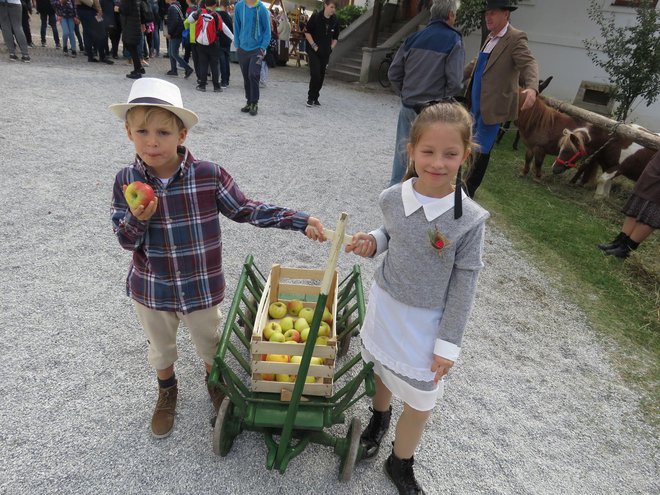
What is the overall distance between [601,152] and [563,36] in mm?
8365

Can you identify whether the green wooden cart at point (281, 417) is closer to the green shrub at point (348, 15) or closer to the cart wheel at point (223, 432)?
the cart wheel at point (223, 432)

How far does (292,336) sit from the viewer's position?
8.53 ft

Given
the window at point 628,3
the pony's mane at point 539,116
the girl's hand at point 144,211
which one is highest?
the window at point 628,3

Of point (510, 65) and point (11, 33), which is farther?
point (11, 33)

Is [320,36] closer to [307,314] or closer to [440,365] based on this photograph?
[307,314]

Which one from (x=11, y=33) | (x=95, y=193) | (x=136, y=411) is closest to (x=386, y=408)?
(x=136, y=411)

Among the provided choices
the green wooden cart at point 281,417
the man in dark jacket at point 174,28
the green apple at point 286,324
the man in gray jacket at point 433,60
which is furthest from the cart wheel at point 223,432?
the man in dark jacket at point 174,28

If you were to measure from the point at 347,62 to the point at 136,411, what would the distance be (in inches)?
618

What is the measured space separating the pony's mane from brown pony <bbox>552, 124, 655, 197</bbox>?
33cm

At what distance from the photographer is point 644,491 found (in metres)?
2.59

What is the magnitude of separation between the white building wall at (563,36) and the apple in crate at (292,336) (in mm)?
14308

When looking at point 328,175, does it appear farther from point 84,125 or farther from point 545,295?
point 84,125

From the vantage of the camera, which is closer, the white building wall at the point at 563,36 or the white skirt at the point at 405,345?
the white skirt at the point at 405,345

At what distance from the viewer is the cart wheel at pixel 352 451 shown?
88.7 inches
